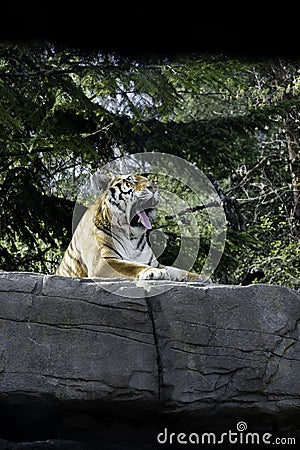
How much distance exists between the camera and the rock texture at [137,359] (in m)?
3.87

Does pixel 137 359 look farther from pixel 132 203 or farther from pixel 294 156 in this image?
pixel 294 156

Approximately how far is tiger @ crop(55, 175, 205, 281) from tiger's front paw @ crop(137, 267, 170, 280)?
0.17m

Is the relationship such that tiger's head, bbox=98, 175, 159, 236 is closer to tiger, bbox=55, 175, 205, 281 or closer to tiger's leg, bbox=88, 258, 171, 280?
tiger, bbox=55, 175, 205, 281

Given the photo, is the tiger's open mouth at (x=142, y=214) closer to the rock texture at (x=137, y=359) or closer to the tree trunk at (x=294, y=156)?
the rock texture at (x=137, y=359)

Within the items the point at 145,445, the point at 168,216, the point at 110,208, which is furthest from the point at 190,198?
the point at 145,445

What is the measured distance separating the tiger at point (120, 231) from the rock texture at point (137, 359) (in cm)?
37

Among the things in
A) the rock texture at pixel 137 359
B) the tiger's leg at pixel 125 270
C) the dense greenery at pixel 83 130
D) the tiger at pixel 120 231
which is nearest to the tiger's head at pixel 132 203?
the tiger at pixel 120 231

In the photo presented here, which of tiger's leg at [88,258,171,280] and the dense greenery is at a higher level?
the dense greenery

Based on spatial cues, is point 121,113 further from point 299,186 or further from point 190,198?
point 299,186

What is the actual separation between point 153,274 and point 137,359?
504mm

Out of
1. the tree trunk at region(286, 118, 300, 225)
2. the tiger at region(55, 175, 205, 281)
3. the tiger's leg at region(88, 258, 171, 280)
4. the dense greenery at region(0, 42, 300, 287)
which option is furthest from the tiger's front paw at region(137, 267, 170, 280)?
the tree trunk at region(286, 118, 300, 225)

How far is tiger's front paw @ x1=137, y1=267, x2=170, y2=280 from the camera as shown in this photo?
4.07 meters

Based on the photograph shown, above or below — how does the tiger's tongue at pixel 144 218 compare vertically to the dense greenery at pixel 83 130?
below

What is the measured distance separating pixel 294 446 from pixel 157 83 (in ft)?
12.6
